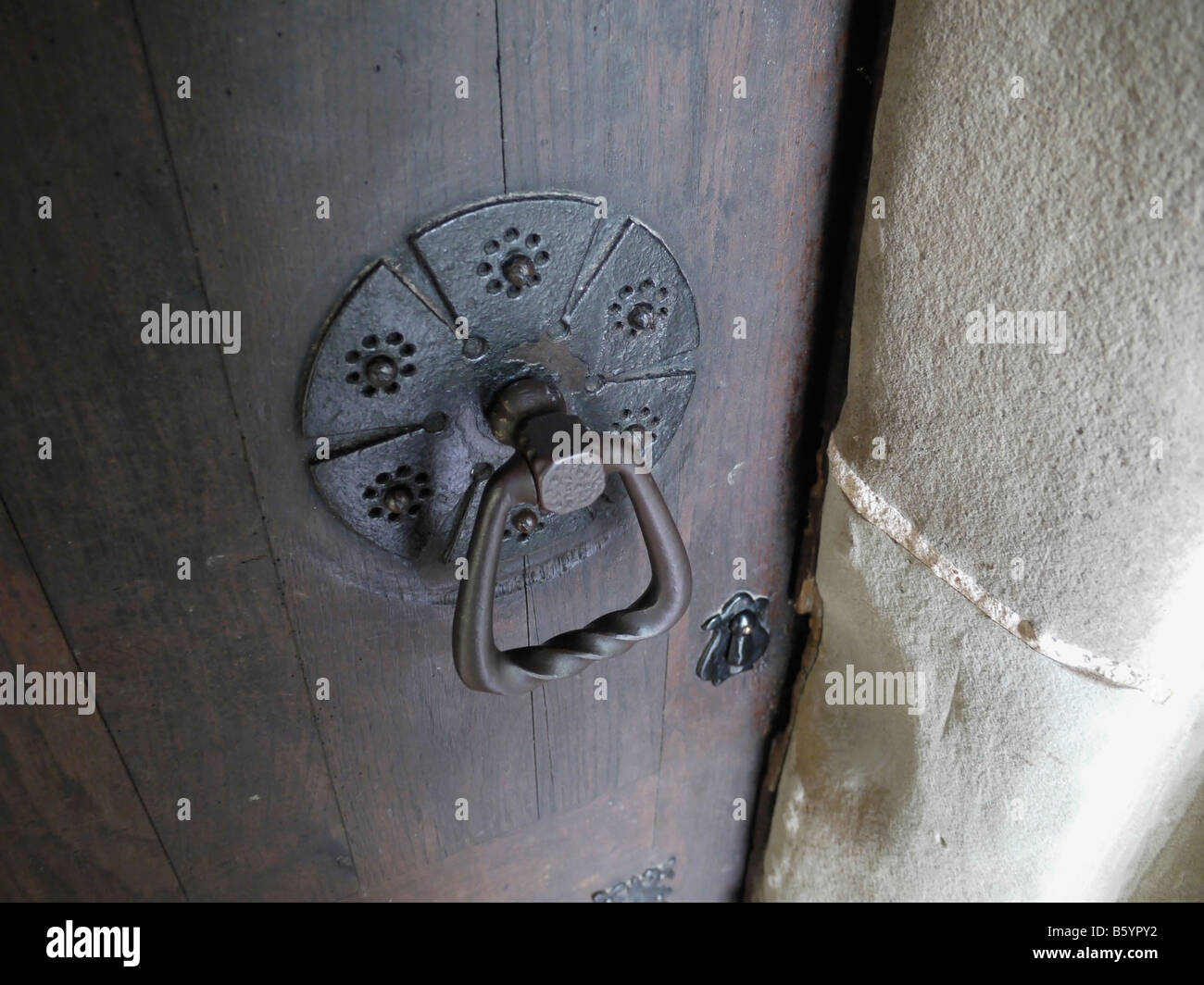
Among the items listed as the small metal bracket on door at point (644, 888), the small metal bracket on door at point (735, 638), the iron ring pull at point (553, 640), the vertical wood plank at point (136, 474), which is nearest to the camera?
the vertical wood plank at point (136, 474)

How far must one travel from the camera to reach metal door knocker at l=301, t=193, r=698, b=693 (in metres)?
0.53

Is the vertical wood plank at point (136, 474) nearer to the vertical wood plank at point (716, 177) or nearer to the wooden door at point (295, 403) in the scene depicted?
the wooden door at point (295, 403)

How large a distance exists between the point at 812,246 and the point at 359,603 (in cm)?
40

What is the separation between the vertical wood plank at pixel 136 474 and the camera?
1.40 ft

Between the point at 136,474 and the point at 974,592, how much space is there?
1.73 feet

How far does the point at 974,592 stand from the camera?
616 millimetres

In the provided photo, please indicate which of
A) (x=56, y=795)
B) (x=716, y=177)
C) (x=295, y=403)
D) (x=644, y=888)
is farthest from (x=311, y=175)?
(x=644, y=888)

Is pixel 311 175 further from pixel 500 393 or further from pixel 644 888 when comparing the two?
pixel 644 888

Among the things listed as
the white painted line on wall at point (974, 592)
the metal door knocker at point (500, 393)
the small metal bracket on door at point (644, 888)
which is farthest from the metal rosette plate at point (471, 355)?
the small metal bracket on door at point (644, 888)

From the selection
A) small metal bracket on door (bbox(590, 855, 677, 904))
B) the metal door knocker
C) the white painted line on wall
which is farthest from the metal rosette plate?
small metal bracket on door (bbox(590, 855, 677, 904))

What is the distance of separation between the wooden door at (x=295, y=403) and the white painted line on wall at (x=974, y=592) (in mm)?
73

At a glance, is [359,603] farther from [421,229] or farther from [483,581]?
[421,229]

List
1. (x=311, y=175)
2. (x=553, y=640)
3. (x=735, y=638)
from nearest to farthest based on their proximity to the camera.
→ (x=311, y=175), (x=553, y=640), (x=735, y=638)
